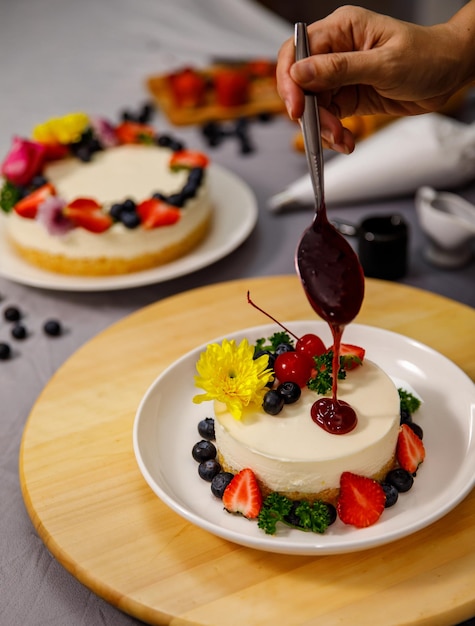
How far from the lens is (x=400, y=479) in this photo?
1342mm

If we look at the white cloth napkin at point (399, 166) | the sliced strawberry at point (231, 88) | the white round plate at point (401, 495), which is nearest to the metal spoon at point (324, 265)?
the white round plate at point (401, 495)

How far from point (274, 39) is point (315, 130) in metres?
2.68

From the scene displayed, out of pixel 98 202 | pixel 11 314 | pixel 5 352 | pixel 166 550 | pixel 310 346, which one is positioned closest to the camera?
pixel 166 550

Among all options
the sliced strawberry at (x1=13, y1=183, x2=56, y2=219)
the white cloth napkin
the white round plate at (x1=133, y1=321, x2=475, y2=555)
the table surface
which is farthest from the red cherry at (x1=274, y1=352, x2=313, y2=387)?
the white cloth napkin

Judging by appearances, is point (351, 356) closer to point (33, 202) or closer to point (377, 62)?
point (377, 62)

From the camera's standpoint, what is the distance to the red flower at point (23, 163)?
2.29 m

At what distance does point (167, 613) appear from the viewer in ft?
3.72

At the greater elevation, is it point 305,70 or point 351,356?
point 305,70

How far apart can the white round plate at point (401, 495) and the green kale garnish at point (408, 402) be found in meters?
0.02

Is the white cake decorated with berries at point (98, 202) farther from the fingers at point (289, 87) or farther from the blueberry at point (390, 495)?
the blueberry at point (390, 495)

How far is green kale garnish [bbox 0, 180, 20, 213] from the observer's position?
7.30 feet

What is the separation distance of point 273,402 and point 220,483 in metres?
0.17

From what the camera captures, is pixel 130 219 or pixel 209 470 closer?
pixel 209 470

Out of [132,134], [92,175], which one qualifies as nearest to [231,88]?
[132,134]
